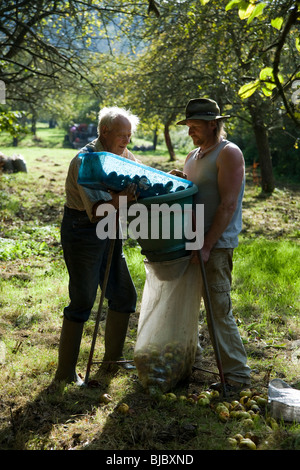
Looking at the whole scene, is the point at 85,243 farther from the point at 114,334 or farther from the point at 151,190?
the point at 114,334

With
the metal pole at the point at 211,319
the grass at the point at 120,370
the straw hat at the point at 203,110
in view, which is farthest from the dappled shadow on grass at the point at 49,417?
the straw hat at the point at 203,110

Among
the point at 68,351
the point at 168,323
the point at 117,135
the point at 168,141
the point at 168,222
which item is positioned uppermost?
the point at 168,141

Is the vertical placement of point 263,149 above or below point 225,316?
above

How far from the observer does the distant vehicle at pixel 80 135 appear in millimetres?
33666

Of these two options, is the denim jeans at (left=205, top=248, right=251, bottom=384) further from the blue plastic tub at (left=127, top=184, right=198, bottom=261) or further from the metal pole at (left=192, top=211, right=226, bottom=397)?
the blue plastic tub at (left=127, top=184, right=198, bottom=261)

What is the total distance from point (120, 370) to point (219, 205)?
4.66ft

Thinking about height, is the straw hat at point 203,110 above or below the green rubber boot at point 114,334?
above

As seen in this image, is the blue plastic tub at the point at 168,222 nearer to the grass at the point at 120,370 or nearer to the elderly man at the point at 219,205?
the elderly man at the point at 219,205

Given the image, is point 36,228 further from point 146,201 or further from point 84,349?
point 146,201

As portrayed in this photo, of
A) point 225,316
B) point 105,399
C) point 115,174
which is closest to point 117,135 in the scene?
point 115,174

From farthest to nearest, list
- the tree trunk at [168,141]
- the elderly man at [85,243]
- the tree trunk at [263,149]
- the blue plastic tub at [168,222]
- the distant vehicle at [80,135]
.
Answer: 1. the distant vehicle at [80,135]
2. the tree trunk at [168,141]
3. the tree trunk at [263,149]
4. the elderly man at [85,243]
5. the blue plastic tub at [168,222]

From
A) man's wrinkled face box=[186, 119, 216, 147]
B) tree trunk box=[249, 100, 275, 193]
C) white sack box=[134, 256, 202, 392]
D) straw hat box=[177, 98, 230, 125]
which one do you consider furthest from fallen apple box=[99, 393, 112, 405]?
tree trunk box=[249, 100, 275, 193]

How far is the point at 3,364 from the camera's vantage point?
11.3 feet

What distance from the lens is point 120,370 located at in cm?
348
